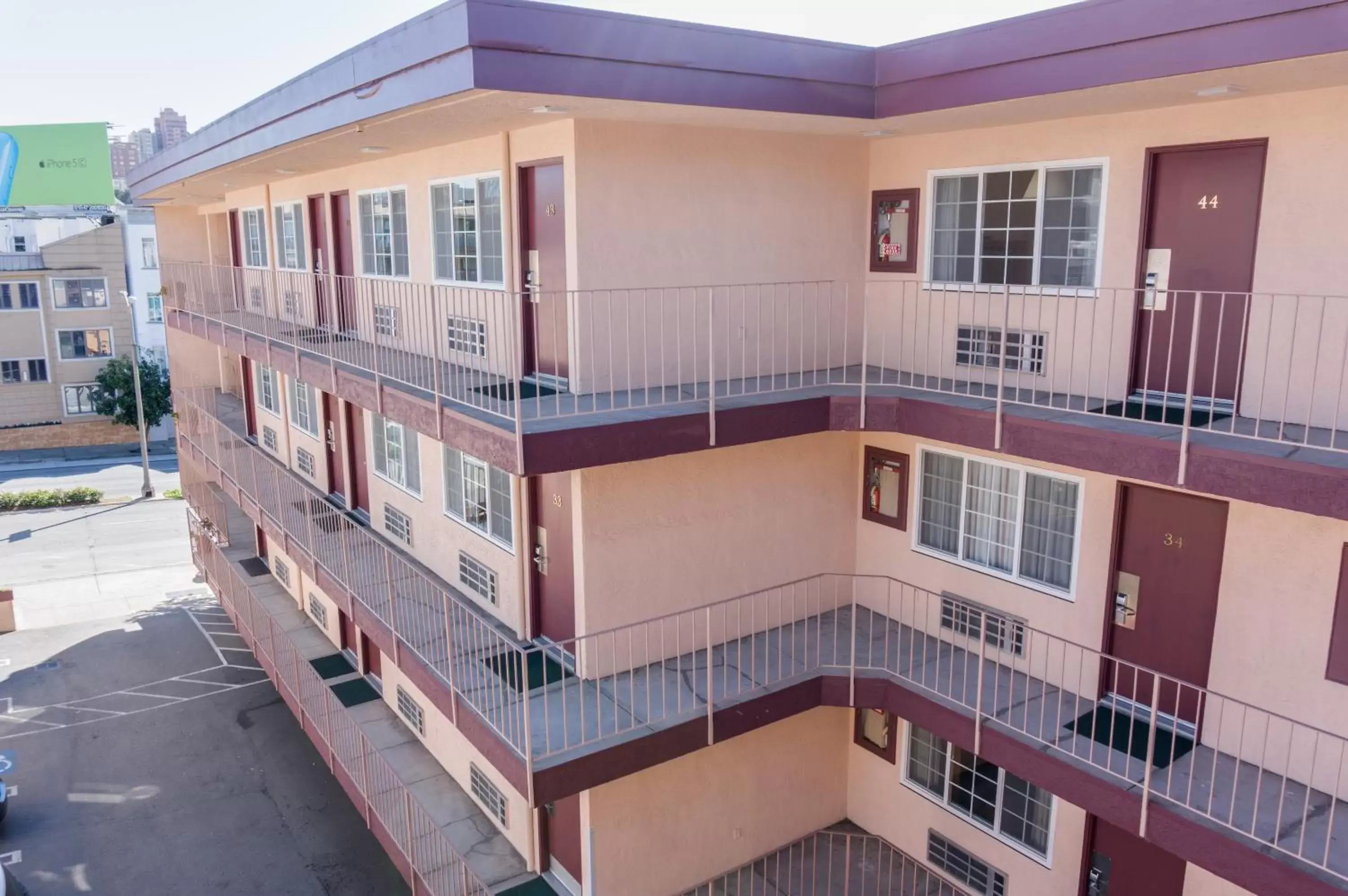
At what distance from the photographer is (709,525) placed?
11164mm

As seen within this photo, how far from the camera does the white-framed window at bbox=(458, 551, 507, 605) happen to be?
12.4 meters

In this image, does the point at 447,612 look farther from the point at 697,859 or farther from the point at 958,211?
the point at 958,211

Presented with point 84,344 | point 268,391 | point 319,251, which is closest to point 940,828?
point 319,251

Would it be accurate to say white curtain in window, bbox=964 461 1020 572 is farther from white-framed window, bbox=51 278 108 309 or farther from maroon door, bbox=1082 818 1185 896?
white-framed window, bbox=51 278 108 309

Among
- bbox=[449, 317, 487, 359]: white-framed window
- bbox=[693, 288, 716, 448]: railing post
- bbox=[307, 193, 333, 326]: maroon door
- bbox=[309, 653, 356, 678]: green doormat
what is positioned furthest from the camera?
bbox=[307, 193, 333, 326]: maroon door

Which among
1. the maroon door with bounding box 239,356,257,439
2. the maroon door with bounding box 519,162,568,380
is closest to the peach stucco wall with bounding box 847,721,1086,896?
the maroon door with bounding box 519,162,568,380

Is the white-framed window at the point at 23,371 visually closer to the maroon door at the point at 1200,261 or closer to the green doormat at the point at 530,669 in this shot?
the green doormat at the point at 530,669

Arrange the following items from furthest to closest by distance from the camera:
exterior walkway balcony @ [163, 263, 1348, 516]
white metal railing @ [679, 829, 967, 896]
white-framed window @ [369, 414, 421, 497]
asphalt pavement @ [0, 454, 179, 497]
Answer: asphalt pavement @ [0, 454, 179, 497] → white-framed window @ [369, 414, 421, 497] → white metal railing @ [679, 829, 967, 896] → exterior walkway balcony @ [163, 263, 1348, 516]

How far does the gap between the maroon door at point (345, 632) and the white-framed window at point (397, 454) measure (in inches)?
142

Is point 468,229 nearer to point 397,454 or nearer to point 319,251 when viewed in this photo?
point 397,454

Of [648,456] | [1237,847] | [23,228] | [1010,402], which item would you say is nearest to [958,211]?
[1010,402]

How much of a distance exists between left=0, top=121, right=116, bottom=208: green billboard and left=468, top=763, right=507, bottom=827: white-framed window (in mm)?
54067

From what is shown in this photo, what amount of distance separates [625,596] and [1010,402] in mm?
4602

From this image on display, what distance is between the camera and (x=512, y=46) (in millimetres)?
8086
